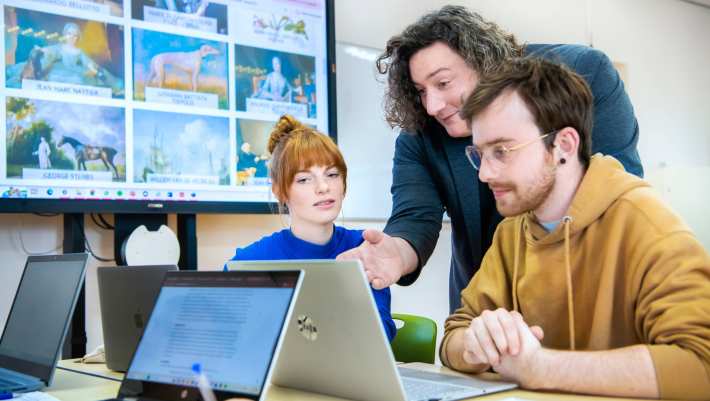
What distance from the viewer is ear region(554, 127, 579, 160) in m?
1.38

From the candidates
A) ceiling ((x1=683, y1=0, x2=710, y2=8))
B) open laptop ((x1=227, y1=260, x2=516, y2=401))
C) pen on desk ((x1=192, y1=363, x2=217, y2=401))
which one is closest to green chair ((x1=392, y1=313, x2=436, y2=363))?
open laptop ((x1=227, y1=260, x2=516, y2=401))

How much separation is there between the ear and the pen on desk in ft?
2.52

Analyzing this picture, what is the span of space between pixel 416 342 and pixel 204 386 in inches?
42.2

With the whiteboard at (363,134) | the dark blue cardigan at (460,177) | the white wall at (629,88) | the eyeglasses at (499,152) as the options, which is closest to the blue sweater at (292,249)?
the dark blue cardigan at (460,177)

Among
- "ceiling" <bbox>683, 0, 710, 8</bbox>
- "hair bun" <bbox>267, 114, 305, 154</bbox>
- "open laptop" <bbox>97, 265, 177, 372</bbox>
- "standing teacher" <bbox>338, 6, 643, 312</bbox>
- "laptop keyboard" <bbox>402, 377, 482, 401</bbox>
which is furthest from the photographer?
"ceiling" <bbox>683, 0, 710, 8</bbox>

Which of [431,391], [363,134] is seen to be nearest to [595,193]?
[431,391]

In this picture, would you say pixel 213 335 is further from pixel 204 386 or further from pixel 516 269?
pixel 516 269

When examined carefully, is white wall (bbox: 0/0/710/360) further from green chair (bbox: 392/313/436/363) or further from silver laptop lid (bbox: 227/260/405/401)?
silver laptop lid (bbox: 227/260/405/401)

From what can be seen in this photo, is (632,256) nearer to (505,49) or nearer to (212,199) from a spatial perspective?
(505,49)

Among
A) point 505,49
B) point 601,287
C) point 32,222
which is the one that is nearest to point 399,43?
point 505,49

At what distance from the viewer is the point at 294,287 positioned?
1034 millimetres

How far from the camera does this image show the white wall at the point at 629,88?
2.62 m

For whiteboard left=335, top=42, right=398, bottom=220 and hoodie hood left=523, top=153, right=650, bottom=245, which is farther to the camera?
whiteboard left=335, top=42, right=398, bottom=220

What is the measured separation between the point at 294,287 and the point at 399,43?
1145 millimetres
